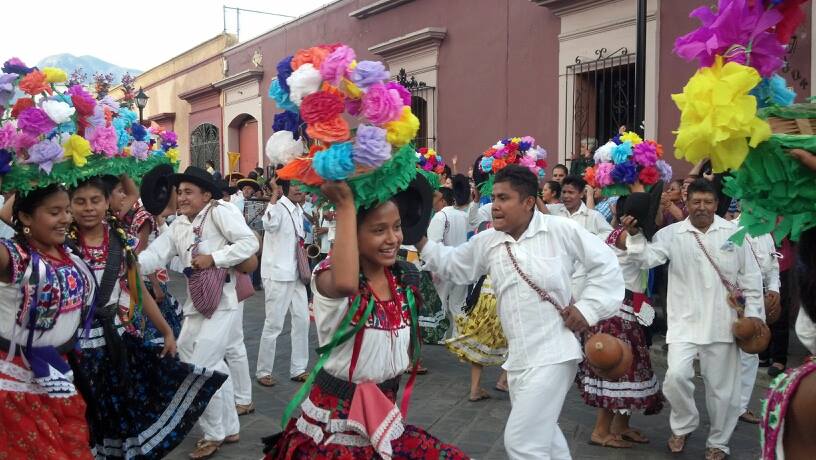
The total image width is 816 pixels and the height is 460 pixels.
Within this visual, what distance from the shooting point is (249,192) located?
1764cm

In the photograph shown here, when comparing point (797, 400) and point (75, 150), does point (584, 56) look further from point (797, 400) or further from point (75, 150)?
point (797, 400)

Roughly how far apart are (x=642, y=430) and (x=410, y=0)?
13.2m

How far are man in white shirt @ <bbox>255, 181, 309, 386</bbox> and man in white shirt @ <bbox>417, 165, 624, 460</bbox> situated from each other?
4.01 m

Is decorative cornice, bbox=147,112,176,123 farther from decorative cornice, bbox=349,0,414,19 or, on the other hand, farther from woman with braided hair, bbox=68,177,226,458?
woman with braided hair, bbox=68,177,226,458

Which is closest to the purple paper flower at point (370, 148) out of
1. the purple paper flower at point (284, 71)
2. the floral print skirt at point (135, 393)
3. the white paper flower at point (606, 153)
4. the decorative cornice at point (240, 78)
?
the purple paper flower at point (284, 71)

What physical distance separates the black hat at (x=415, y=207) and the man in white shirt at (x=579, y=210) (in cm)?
544

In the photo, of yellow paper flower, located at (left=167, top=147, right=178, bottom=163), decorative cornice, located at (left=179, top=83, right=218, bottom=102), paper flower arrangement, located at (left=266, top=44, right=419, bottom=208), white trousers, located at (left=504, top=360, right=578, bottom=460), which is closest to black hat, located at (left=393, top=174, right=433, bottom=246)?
paper flower arrangement, located at (left=266, top=44, right=419, bottom=208)

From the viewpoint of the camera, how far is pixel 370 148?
10.7 ft

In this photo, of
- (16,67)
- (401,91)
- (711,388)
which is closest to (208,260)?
(16,67)

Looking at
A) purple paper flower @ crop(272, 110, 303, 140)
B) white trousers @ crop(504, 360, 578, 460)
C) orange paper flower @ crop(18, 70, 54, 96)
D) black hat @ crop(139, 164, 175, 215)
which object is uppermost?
orange paper flower @ crop(18, 70, 54, 96)

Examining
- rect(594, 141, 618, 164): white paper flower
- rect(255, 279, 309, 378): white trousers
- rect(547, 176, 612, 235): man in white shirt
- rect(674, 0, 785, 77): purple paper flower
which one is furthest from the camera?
rect(547, 176, 612, 235): man in white shirt

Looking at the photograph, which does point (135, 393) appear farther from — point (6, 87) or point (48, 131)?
point (6, 87)

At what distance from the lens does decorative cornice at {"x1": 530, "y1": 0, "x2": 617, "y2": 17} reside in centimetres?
1317

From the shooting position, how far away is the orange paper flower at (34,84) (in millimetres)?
4578
